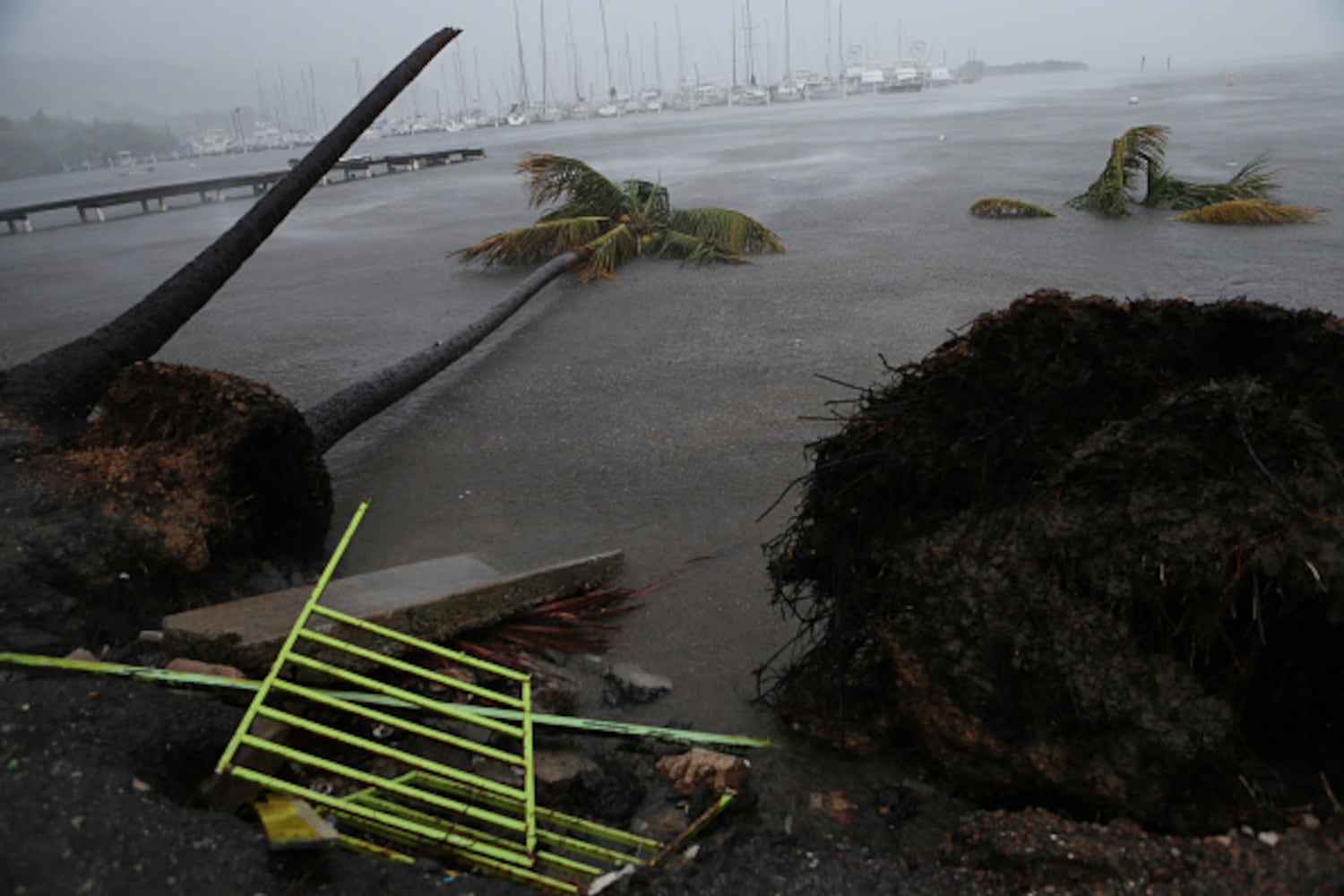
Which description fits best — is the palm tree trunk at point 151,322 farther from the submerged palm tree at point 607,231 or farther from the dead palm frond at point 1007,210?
the dead palm frond at point 1007,210

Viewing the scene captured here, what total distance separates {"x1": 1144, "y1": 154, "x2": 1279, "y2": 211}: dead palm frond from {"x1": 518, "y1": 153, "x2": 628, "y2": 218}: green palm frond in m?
7.62

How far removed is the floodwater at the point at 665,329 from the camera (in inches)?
203

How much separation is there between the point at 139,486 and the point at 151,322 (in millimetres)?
1651

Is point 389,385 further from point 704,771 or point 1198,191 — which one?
point 1198,191

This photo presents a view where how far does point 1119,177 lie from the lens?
13.4 metres

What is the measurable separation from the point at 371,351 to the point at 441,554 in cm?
479

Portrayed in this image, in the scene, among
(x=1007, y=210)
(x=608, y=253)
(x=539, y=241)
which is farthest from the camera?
(x=1007, y=210)

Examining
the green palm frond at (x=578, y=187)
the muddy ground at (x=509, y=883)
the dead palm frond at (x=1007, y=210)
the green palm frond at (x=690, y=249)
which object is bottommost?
the muddy ground at (x=509, y=883)

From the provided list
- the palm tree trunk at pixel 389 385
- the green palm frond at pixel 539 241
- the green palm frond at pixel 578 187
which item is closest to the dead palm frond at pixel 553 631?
the palm tree trunk at pixel 389 385

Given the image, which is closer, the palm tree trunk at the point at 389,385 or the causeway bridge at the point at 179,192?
the palm tree trunk at the point at 389,385

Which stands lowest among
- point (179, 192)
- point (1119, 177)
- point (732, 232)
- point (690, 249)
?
point (690, 249)

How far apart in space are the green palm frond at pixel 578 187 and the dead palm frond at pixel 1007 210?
5310 millimetres

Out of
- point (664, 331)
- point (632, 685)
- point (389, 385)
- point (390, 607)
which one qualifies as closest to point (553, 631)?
point (632, 685)

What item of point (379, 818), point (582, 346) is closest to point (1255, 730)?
point (379, 818)
